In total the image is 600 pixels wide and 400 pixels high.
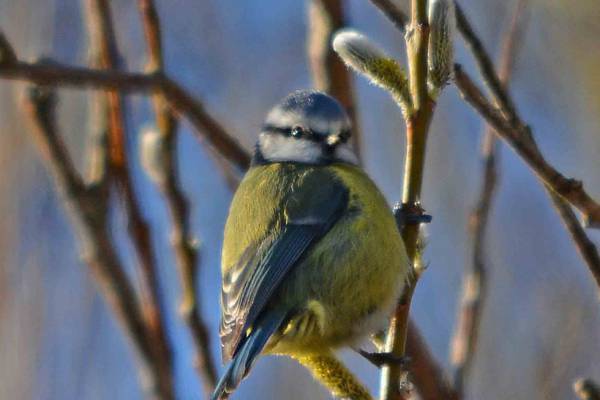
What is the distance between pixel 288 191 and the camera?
2.56 metres

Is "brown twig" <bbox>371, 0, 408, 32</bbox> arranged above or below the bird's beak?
above

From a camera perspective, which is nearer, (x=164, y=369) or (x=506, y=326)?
(x=164, y=369)

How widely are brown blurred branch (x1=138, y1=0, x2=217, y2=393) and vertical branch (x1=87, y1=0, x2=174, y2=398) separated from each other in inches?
2.4

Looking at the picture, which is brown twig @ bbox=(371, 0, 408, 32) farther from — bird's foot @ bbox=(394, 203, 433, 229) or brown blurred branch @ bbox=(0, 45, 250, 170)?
brown blurred branch @ bbox=(0, 45, 250, 170)

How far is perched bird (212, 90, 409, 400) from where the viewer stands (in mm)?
2238

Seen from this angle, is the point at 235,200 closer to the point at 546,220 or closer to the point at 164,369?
the point at 164,369

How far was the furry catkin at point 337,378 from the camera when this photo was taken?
1708 mm

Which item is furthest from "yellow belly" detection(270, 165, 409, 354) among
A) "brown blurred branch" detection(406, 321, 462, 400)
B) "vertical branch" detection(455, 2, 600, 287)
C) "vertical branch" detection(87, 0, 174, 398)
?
"vertical branch" detection(455, 2, 600, 287)

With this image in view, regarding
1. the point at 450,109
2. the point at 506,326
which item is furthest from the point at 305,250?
the point at 450,109

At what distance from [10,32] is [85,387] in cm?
134

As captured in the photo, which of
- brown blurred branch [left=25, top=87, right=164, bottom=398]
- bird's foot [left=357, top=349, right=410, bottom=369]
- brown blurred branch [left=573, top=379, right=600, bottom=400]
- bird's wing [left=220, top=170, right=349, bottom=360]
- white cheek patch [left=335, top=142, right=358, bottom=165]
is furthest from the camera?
white cheek patch [left=335, top=142, right=358, bottom=165]

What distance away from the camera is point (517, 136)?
1688 mm

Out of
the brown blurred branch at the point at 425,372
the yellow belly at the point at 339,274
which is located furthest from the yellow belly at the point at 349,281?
the brown blurred branch at the point at 425,372

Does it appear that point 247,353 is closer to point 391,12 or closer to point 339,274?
point 339,274
